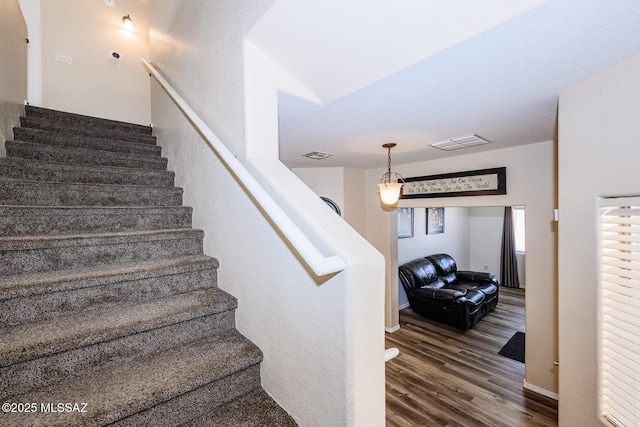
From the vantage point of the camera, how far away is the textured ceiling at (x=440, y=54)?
915 mm

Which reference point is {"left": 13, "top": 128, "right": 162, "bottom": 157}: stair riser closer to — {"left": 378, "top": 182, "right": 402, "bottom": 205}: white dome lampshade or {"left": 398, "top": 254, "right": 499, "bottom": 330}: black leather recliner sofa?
{"left": 378, "top": 182, "right": 402, "bottom": 205}: white dome lampshade

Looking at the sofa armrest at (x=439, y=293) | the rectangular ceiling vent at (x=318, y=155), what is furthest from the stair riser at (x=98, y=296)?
the sofa armrest at (x=439, y=293)

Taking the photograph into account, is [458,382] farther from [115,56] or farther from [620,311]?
[115,56]

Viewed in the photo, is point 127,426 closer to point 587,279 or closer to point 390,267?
point 587,279

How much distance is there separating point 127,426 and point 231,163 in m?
1.00

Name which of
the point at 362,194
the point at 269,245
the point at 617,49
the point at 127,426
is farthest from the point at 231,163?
the point at 362,194

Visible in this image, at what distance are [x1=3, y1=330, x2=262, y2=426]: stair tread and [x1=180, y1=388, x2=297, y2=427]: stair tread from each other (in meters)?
0.13

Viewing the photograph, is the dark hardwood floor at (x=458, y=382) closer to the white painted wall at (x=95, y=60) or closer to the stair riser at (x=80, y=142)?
the stair riser at (x=80, y=142)

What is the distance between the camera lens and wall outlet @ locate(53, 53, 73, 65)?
3279mm

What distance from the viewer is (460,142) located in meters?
2.55

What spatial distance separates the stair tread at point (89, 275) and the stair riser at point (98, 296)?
0.03 m

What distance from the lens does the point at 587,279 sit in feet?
4.49

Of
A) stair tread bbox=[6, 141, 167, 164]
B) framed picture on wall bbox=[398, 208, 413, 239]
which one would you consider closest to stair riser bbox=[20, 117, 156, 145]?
stair tread bbox=[6, 141, 167, 164]

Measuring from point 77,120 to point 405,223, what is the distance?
212 inches
